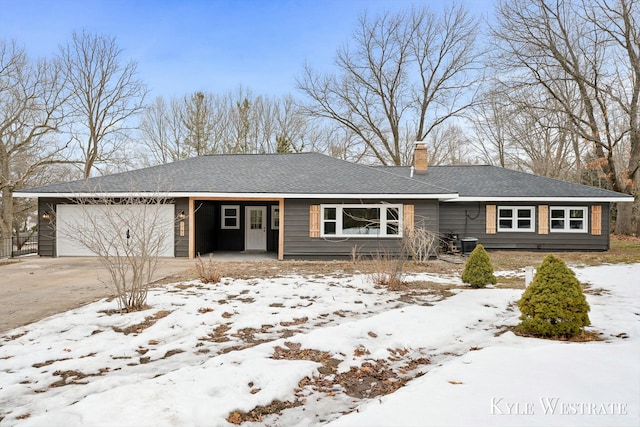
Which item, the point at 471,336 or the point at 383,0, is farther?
the point at 383,0

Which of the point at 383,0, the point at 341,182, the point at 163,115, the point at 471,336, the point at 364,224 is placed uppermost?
the point at 383,0

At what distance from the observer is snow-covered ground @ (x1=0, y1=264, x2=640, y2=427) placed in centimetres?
294

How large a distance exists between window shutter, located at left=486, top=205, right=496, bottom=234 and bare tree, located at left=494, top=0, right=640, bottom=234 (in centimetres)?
534

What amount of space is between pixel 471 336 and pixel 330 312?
210cm

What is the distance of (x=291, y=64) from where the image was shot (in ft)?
92.4

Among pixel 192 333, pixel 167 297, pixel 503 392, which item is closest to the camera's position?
pixel 503 392

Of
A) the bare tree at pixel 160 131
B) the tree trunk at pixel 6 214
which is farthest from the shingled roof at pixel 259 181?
the bare tree at pixel 160 131

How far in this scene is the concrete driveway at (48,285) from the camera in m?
6.12

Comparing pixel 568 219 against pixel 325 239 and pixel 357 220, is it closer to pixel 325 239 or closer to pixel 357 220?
pixel 357 220

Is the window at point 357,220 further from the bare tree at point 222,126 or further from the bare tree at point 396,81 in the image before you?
the bare tree at point 396,81

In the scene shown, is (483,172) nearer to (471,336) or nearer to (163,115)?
(471,336)

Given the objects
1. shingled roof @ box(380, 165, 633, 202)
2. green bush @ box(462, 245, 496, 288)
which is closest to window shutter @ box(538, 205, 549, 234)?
shingled roof @ box(380, 165, 633, 202)

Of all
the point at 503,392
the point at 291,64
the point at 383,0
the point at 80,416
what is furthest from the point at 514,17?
the point at 80,416

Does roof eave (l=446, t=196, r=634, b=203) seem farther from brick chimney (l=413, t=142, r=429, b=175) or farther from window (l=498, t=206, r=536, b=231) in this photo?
brick chimney (l=413, t=142, r=429, b=175)
